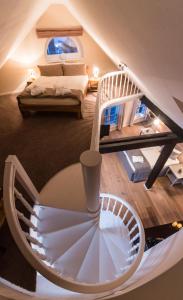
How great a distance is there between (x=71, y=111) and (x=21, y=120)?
1.16 m

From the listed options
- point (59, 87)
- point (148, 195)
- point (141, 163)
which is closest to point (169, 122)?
point (141, 163)

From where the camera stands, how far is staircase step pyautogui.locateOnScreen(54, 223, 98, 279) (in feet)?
6.31

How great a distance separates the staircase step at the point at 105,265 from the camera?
2117 millimetres

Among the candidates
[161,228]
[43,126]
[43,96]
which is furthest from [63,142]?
[161,228]

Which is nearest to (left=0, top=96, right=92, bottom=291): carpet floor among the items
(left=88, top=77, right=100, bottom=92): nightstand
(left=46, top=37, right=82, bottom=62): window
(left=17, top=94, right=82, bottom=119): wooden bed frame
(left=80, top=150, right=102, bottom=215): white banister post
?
(left=17, top=94, right=82, bottom=119): wooden bed frame

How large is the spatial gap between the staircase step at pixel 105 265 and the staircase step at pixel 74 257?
0.31 metres

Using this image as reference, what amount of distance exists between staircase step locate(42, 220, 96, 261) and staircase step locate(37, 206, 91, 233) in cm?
5

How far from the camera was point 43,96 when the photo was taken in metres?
3.87

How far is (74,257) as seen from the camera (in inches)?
79.6

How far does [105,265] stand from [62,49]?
5871 mm

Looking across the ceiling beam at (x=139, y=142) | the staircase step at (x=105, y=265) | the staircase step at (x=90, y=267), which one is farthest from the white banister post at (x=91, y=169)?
the ceiling beam at (x=139, y=142)

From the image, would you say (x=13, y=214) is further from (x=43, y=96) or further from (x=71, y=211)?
(x=43, y=96)

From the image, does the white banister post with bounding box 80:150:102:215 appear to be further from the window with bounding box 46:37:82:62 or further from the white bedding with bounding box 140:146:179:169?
the window with bounding box 46:37:82:62

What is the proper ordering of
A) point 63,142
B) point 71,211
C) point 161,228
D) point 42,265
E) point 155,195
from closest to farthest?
1. point 42,265
2. point 71,211
3. point 63,142
4. point 161,228
5. point 155,195
